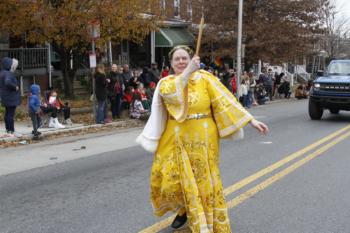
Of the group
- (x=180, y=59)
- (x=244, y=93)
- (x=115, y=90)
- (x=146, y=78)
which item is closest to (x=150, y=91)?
(x=146, y=78)

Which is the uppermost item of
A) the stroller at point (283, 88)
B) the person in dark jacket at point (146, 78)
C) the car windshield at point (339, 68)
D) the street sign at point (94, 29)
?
the street sign at point (94, 29)

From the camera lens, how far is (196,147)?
4.57 meters

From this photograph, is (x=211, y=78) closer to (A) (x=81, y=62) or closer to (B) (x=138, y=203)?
(B) (x=138, y=203)

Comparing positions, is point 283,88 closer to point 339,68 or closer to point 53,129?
Answer: point 339,68

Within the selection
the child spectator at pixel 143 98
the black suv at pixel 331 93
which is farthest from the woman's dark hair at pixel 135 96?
the black suv at pixel 331 93

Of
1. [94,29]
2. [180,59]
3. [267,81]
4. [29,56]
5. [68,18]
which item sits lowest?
[267,81]

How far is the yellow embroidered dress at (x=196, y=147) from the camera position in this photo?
177 inches

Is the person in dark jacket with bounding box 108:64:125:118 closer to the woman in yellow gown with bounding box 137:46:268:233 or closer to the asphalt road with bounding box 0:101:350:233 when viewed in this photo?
the asphalt road with bounding box 0:101:350:233

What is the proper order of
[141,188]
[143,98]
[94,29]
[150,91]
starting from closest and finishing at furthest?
[141,188]
[94,29]
[143,98]
[150,91]

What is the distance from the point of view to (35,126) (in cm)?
1189

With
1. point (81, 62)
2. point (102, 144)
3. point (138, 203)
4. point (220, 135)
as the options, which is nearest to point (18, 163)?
point (102, 144)

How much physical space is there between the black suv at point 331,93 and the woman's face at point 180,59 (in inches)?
466

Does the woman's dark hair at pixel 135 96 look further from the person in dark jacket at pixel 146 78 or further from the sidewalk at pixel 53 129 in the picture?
the person in dark jacket at pixel 146 78

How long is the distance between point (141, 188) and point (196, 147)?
8.54ft
